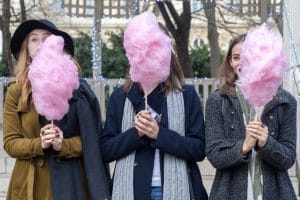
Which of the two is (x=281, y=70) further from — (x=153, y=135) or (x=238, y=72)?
(x=153, y=135)

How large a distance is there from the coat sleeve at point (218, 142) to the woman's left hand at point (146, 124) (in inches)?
11.7

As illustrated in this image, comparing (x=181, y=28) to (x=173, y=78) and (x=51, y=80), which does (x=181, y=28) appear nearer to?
(x=173, y=78)

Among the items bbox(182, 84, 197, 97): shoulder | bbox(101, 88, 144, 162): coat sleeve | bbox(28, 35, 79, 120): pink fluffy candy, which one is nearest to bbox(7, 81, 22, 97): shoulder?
bbox(28, 35, 79, 120): pink fluffy candy

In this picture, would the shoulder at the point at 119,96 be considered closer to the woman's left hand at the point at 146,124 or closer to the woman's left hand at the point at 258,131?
the woman's left hand at the point at 146,124

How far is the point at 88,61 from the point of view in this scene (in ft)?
63.1

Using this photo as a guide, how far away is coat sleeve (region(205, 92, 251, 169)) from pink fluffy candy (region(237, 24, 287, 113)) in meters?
0.24

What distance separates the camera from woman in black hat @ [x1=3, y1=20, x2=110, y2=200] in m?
3.89

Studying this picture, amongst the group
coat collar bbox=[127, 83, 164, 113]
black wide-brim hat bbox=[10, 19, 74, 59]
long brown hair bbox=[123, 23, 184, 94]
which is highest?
black wide-brim hat bbox=[10, 19, 74, 59]

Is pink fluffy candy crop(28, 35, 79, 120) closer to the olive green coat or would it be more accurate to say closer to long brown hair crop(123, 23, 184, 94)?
the olive green coat

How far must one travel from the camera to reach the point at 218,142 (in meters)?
3.82

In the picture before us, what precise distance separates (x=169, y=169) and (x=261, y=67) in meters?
0.76

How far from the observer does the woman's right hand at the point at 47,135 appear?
3.74 meters

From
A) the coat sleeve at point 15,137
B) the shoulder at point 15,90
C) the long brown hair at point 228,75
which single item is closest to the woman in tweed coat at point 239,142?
the long brown hair at point 228,75

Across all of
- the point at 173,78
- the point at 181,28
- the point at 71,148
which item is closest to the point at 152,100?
the point at 173,78
